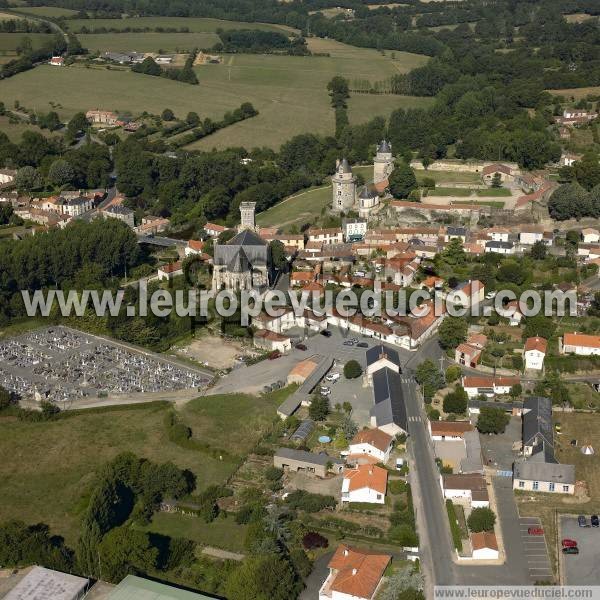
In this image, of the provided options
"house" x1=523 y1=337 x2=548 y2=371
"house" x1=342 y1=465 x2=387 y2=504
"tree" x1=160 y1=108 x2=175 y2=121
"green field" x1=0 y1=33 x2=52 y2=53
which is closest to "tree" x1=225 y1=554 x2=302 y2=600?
"house" x1=342 y1=465 x2=387 y2=504

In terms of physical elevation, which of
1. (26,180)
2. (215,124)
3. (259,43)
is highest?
(259,43)

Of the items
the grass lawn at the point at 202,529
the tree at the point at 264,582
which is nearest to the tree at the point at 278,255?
the grass lawn at the point at 202,529

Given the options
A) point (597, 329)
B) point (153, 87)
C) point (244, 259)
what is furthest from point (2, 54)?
point (597, 329)

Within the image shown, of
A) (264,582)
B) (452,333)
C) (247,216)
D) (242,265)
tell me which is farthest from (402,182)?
(264,582)

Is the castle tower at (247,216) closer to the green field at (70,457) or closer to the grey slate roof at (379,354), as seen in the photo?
the grey slate roof at (379,354)

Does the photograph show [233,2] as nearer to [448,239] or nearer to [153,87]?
[153,87]

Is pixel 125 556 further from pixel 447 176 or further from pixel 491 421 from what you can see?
pixel 447 176

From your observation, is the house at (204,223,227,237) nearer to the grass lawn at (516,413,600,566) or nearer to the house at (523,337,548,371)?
the house at (523,337,548,371)
